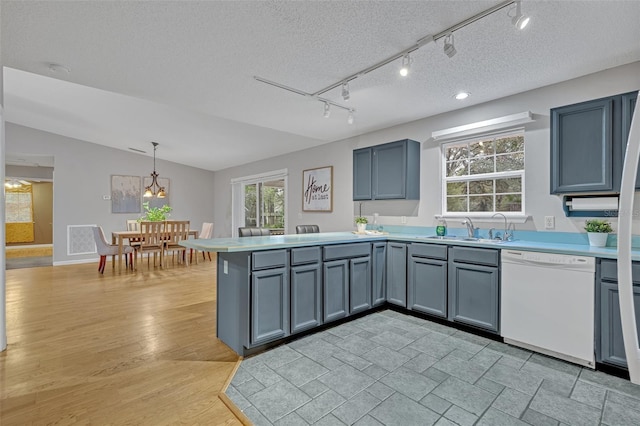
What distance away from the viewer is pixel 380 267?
363 cm

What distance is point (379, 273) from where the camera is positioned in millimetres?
3611

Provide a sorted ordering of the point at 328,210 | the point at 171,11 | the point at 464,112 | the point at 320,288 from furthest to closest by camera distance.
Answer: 1. the point at 328,210
2. the point at 464,112
3. the point at 320,288
4. the point at 171,11

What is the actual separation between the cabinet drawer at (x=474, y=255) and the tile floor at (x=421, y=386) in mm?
725

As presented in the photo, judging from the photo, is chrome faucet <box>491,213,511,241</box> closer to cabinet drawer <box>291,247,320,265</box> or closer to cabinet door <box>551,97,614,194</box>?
cabinet door <box>551,97,614,194</box>

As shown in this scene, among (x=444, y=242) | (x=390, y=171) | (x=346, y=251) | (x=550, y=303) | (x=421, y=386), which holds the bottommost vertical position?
(x=421, y=386)

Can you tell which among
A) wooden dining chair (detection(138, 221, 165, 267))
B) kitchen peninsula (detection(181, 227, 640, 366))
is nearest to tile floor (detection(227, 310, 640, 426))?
kitchen peninsula (detection(181, 227, 640, 366))

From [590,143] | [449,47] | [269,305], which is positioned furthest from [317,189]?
[590,143]

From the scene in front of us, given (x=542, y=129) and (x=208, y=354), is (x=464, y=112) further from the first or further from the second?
(x=208, y=354)

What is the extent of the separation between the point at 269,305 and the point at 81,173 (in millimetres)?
7080

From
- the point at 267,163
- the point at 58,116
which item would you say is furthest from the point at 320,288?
the point at 58,116

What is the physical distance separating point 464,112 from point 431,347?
103 inches

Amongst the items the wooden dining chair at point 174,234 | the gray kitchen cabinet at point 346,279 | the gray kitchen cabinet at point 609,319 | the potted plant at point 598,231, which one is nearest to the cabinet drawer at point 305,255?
the gray kitchen cabinet at point 346,279

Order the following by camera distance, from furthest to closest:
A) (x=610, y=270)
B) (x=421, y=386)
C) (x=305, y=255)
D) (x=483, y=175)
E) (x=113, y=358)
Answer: (x=483, y=175) → (x=305, y=255) → (x=113, y=358) → (x=610, y=270) → (x=421, y=386)

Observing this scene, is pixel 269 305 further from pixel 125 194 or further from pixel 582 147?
pixel 125 194
